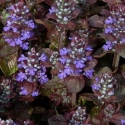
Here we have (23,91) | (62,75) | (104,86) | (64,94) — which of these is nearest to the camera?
(104,86)

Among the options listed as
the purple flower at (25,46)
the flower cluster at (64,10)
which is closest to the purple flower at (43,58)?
the purple flower at (25,46)

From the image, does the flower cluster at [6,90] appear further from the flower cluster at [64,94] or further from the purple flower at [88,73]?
the purple flower at [88,73]

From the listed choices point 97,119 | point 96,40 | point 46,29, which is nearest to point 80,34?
point 96,40

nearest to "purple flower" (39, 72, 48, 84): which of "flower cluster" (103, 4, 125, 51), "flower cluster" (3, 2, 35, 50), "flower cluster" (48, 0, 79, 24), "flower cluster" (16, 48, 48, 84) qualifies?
"flower cluster" (16, 48, 48, 84)

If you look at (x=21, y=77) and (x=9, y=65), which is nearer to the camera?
(x=21, y=77)

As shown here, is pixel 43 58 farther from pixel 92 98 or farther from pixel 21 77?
pixel 92 98

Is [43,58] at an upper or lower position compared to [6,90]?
upper

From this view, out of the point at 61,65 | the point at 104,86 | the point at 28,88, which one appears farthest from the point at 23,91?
the point at 104,86

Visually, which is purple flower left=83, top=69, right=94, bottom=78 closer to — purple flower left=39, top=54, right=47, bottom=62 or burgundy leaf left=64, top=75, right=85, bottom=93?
burgundy leaf left=64, top=75, right=85, bottom=93
